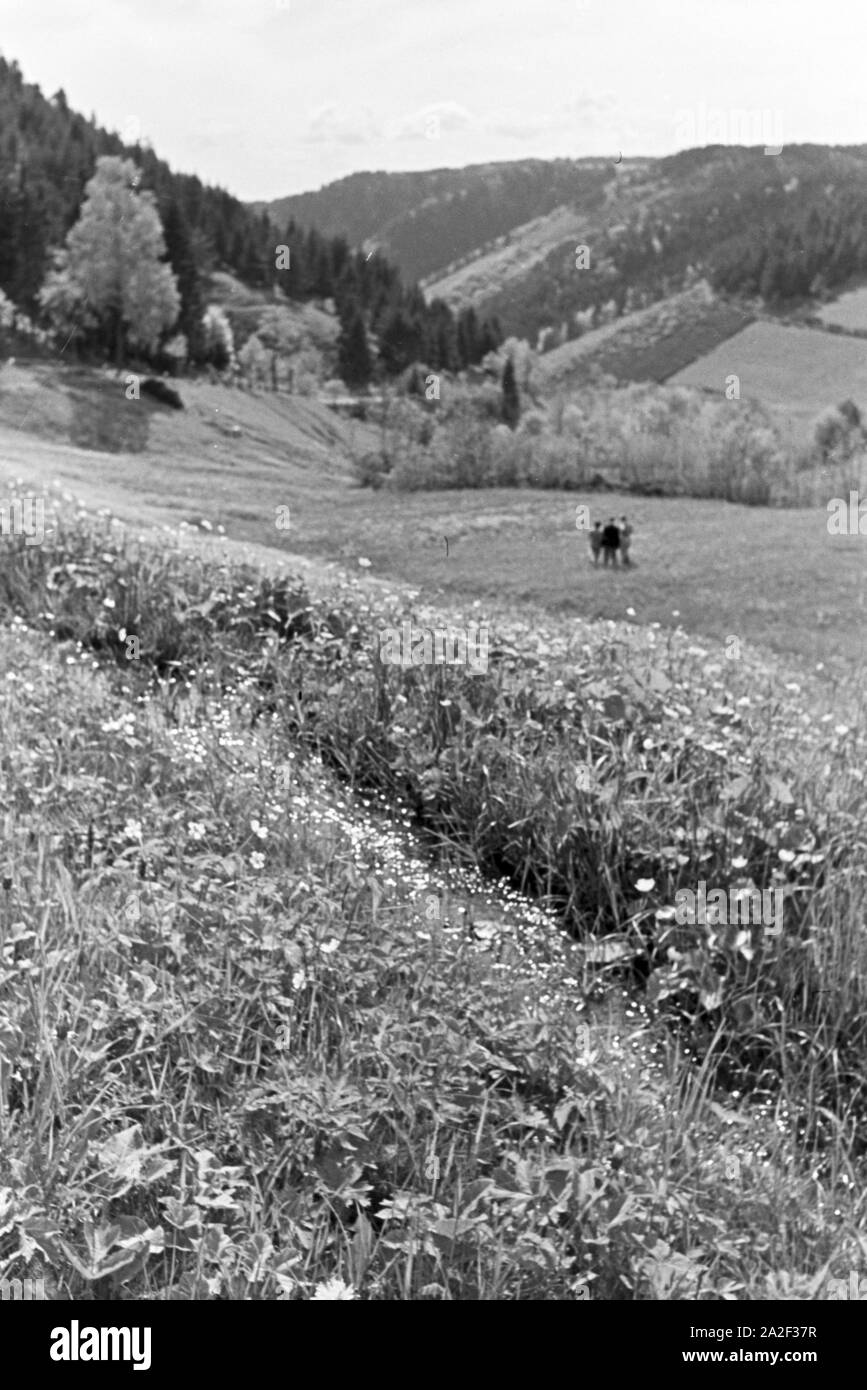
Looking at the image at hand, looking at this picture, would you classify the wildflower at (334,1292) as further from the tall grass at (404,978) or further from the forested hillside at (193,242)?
the forested hillside at (193,242)

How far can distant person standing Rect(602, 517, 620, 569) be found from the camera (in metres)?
6.91

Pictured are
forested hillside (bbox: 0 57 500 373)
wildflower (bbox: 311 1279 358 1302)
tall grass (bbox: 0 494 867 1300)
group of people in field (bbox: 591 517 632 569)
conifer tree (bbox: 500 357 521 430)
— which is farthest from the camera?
group of people in field (bbox: 591 517 632 569)

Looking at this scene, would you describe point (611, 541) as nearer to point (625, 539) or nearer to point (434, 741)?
point (625, 539)

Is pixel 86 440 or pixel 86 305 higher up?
pixel 86 305

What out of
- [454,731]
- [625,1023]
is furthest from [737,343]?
[625,1023]

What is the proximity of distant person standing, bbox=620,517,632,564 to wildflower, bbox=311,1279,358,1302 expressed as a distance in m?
5.17

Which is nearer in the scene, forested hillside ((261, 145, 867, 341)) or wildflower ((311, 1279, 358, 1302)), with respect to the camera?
wildflower ((311, 1279, 358, 1302))

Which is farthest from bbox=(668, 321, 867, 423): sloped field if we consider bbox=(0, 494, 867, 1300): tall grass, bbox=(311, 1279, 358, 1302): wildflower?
bbox=(311, 1279, 358, 1302): wildflower

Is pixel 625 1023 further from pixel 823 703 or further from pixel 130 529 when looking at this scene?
pixel 130 529

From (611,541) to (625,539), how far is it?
0.30ft

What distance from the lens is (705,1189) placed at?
2742mm

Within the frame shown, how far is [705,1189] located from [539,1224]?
495 millimetres

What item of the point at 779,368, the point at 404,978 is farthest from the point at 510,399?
the point at 404,978

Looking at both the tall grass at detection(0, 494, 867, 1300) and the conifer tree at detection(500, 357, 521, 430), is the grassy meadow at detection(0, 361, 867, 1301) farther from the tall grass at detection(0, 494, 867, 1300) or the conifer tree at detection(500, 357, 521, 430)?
the conifer tree at detection(500, 357, 521, 430)
